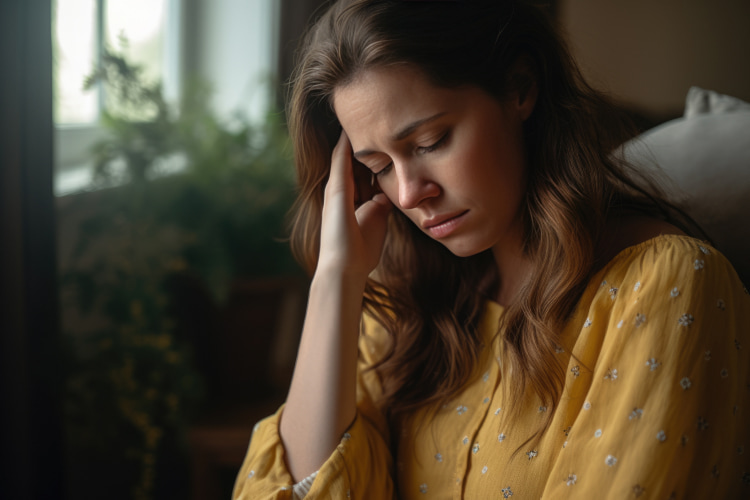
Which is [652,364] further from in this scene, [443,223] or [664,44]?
[664,44]

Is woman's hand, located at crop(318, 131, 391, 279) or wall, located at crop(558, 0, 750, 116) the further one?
Result: wall, located at crop(558, 0, 750, 116)

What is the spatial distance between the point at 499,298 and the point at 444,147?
0.35 metres

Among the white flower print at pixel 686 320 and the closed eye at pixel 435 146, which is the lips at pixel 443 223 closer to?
the closed eye at pixel 435 146

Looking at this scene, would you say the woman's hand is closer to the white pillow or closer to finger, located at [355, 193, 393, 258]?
finger, located at [355, 193, 393, 258]

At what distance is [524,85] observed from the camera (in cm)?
94

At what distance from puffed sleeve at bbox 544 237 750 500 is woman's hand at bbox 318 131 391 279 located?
0.43 metres

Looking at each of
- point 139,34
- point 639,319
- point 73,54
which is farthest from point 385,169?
point 139,34

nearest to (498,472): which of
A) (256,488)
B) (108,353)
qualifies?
(256,488)

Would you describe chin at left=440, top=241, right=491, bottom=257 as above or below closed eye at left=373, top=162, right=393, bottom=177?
below

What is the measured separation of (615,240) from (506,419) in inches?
12.0

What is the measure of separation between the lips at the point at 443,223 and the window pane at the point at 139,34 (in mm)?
1057

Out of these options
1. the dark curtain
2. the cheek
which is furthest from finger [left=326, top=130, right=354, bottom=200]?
the dark curtain

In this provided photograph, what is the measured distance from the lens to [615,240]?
2.96 ft

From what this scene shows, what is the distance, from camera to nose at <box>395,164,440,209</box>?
881mm
